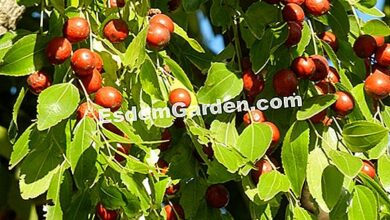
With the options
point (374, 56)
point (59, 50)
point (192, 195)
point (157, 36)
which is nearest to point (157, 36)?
point (157, 36)

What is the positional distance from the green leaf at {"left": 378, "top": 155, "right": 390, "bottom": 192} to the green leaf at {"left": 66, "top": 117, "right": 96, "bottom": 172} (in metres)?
0.35

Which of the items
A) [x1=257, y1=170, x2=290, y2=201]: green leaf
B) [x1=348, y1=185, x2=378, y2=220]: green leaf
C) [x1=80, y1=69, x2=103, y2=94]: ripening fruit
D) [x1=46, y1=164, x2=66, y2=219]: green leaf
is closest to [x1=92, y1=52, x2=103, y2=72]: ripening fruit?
[x1=80, y1=69, x2=103, y2=94]: ripening fruit

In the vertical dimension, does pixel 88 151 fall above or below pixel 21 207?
above

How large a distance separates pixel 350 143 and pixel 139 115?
0.24 metres

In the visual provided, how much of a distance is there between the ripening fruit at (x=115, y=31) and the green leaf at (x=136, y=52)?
0.10 ft

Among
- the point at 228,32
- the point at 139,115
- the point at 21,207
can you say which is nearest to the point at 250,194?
the point at 139,115

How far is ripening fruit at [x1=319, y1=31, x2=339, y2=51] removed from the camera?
3.68 feet

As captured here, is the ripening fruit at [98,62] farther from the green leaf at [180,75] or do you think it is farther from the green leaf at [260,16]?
the green leaf at [260,16]

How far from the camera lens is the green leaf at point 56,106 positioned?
86 cm

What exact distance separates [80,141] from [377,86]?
388 millimetres

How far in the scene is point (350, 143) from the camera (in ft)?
3.15

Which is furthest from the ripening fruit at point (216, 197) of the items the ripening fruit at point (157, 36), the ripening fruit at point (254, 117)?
the ripening fruit at point (157, 36)

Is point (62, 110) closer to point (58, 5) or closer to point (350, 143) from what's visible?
point (58, 5)

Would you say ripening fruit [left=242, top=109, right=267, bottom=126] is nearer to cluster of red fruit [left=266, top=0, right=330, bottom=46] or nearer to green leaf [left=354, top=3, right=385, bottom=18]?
cluster of red fruit [left=266, top=0, right=330, bottom=46]
